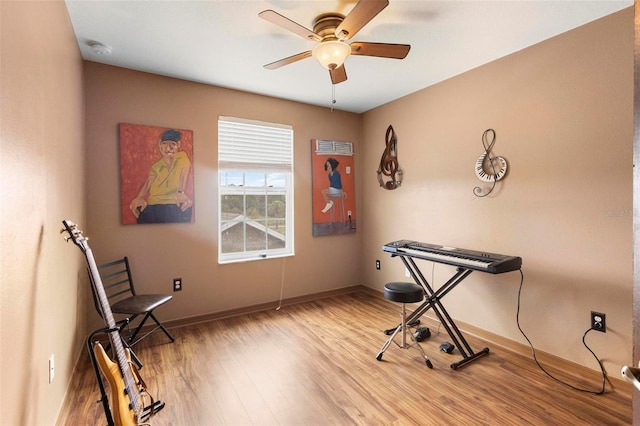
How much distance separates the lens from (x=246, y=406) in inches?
76.6

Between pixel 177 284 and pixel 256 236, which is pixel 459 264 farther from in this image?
pixel 177 284

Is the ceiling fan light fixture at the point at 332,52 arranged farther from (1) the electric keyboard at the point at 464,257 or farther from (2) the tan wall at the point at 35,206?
(1) the electric keyboard at the point at 464,257

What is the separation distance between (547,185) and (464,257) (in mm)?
851

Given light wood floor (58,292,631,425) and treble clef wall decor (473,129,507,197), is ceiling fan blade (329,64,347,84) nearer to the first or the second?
treble clef wall decor (473,129,507,197)

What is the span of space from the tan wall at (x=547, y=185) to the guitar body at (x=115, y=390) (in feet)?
9.22

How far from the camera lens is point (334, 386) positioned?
214cm

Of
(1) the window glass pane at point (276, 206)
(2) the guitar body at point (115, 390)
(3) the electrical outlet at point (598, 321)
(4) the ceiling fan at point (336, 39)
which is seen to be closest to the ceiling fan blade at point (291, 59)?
(4) the ceiling fan at point (336, 39)

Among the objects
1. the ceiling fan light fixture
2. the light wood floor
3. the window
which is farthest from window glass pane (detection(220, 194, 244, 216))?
the ceiling fan light fixture

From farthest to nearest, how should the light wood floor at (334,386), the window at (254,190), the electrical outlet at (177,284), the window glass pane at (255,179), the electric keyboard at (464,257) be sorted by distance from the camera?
the window glass pane at (255,179) < the window at (254,190) < the electrical outlet at (177,284) < the electric keyboard at (464,257) < the light wood floor at (334,386)

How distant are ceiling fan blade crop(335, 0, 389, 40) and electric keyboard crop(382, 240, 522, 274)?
1.78 meters

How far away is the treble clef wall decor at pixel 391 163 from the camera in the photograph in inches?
149

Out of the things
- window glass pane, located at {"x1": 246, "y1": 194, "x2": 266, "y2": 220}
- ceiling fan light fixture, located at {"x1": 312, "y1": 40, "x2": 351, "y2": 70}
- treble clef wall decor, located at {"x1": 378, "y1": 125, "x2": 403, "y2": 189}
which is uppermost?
ceiling fan light fixture, located at {"x1": 312, "y1": 40, "x2": 351, "y2": 70}

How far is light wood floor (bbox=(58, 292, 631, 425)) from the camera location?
1.84 metres

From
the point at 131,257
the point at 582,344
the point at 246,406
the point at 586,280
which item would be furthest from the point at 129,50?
the point at 582,344
